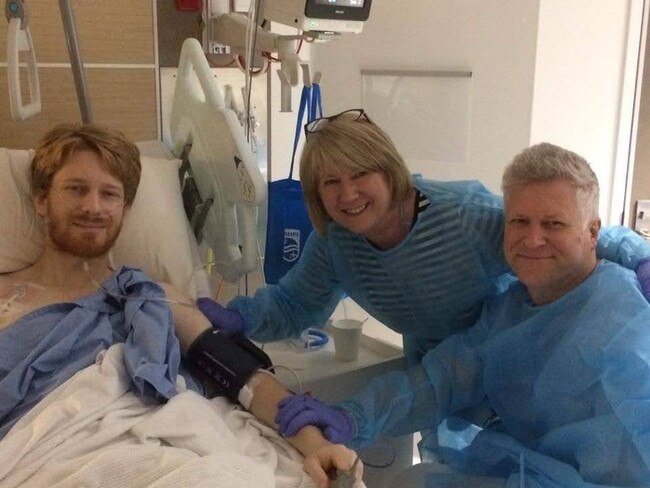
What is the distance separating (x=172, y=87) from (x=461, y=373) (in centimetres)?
137

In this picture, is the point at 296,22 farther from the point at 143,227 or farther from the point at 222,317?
the point at 222,317

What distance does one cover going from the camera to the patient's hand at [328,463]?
1229 mm

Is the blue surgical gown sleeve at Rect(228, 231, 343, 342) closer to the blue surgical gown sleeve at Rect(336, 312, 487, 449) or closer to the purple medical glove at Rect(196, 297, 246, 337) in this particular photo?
the purple medical glove at Rect(196, 297, 246, 337)

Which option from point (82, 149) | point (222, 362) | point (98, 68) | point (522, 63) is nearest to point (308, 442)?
point (222, 362)

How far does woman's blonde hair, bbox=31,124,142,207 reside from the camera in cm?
168

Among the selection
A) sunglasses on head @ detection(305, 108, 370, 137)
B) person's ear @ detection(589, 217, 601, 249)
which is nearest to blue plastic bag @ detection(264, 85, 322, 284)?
sunglasses on head @ detection(305, 108, 370, 137)

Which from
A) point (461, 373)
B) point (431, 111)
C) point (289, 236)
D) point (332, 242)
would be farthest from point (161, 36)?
point (461, 373)

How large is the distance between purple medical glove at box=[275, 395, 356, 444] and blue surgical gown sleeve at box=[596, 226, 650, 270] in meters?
0.69

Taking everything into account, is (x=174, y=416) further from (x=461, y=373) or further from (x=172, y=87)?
(x=172, y=87)

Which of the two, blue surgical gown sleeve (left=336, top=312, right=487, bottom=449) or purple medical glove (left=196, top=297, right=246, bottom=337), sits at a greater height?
purple medical glove (left=196, top=297, right=246, bottom=337)

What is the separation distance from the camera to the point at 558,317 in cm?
150

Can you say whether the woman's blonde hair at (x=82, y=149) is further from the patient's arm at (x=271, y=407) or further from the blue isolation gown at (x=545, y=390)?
the blue isolation gown at (x=545, y=390)

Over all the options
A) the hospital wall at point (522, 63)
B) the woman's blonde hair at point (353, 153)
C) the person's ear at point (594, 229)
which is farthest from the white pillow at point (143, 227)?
the hospital wall at point (522, 63)

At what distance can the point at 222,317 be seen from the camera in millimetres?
1758
